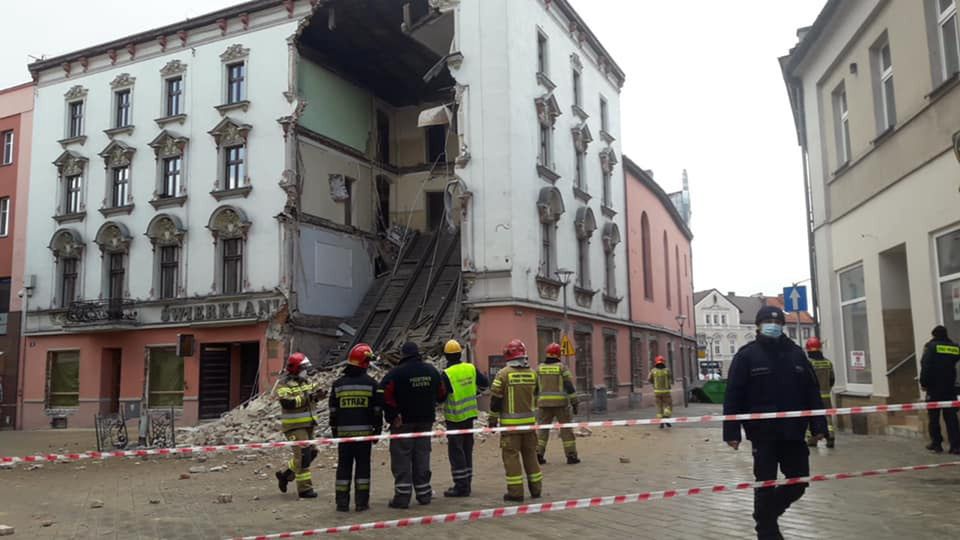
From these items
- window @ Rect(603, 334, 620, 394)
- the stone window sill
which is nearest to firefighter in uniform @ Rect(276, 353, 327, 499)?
the stone window sill

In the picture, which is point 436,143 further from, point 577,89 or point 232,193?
point 232,193

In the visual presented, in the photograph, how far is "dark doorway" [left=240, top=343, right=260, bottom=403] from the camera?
25.9m

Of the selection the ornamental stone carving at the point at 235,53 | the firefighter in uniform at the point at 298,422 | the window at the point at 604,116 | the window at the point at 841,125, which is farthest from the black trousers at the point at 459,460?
the window at the point at 604,116

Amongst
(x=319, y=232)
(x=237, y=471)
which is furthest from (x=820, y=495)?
(x=319, y=232)

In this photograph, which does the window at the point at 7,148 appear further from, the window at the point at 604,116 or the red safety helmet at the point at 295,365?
the red safety helmet at the point at 295,365

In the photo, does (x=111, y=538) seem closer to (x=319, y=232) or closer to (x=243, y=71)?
(x=319, y=232)

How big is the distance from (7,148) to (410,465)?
1182 inches

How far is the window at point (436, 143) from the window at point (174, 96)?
9190 millimetres

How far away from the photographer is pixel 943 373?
10.6m

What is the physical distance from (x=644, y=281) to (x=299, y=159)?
18.0 m

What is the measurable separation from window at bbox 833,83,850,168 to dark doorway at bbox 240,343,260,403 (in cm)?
1814

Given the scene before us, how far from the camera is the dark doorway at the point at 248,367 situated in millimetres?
25875

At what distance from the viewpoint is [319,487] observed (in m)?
10.8

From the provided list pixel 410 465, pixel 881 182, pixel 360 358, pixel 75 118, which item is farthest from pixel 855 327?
pixel 75 118
